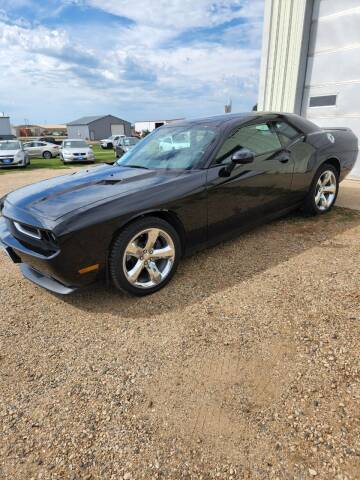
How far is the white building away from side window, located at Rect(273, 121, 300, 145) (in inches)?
154

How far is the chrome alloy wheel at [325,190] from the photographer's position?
443 centimetres

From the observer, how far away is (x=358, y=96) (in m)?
6.80

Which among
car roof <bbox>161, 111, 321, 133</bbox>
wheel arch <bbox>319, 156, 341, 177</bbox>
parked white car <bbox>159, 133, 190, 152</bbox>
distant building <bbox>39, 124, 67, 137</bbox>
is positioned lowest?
wheel arch <bbox>319, 156, 341, 177</bbox>

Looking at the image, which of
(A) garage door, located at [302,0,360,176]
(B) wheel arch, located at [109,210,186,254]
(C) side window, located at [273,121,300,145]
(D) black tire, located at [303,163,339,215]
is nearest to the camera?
(B) wheel arch, located at [109,210,186,254]

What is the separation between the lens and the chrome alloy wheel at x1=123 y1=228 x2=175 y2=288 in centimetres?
271

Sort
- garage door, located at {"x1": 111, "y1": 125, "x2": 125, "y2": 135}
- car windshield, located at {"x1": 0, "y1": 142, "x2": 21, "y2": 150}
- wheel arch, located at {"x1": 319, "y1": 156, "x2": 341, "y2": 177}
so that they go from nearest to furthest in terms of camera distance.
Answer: wheel arch, located at {"x1": 319, "y1": 156, "x2": 341, "y2": 177} → car windshield, located at {"x1": 0, "y1": 142, "x2": 21, "y2": 150} → garage door, located at {"x1": 111, "y1": 125, "x2": 125, "y2": 135}

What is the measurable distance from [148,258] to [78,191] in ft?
2.75

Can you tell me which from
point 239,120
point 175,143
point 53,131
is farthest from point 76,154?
point 53,131

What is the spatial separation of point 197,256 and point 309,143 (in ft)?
6.82

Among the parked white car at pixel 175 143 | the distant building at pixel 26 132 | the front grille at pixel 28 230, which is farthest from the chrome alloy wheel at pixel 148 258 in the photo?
the distant building at pixel 26 132

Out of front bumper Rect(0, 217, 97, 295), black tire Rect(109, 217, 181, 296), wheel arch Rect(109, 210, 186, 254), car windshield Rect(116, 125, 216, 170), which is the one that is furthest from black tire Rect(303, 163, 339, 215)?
front bumper Rect(0, 217, 97, 295)

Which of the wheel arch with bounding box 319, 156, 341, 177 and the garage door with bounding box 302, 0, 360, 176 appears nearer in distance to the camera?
the wheel arch with bounding box 319, 156, 341, 177

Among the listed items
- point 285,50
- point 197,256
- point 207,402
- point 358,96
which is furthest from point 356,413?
point 285,50

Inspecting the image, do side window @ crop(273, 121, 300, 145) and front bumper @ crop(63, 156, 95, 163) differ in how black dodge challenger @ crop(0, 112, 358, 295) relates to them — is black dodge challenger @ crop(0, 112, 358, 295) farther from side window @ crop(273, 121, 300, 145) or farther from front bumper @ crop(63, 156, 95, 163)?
front bumper @ crop(63, 156, 95, 163)
